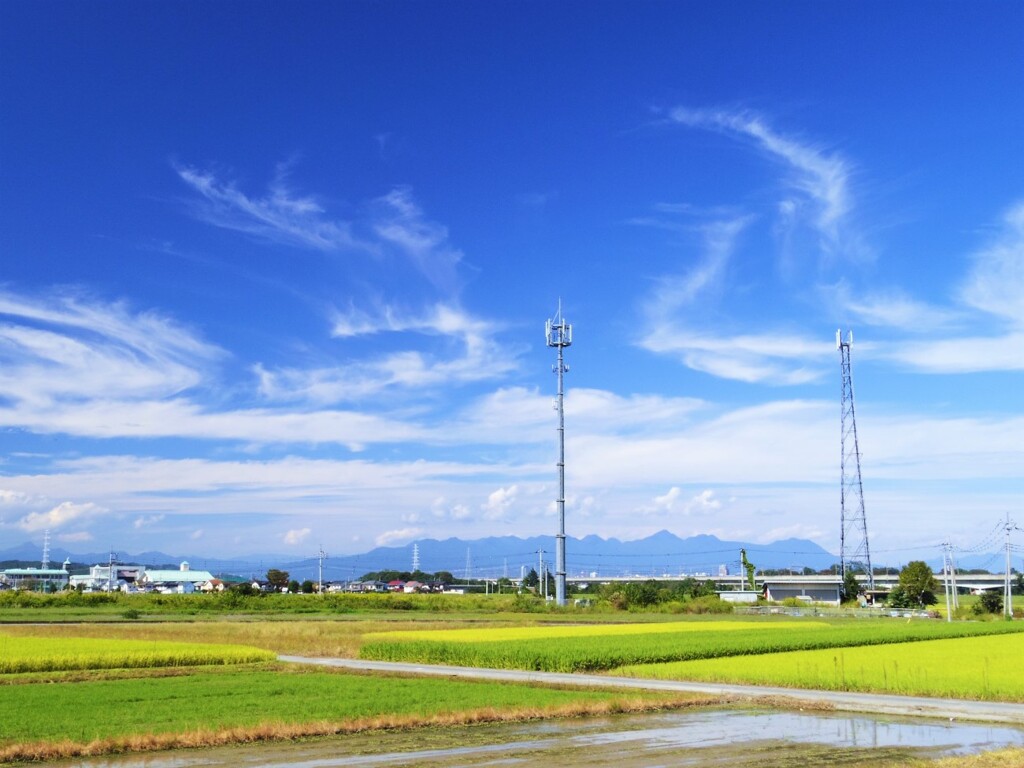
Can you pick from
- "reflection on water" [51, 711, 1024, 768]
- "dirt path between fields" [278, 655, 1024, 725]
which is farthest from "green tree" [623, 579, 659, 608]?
"reflection on water" [51, 711, 1024, 768]

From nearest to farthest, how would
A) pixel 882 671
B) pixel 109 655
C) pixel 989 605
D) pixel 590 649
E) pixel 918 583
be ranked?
pixel 882 671
pixel 109 655
pixel 590 649
pixel 989 605
pixel 918 583

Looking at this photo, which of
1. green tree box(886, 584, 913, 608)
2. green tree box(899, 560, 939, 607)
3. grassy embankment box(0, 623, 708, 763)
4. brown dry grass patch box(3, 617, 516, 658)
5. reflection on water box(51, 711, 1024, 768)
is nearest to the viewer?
reflection on water box(51, 711, 1024, 768)

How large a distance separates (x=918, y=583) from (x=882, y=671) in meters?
117

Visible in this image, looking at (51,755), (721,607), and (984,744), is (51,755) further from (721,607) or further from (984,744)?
(721,607)

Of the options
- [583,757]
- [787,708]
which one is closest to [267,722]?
[583,757]

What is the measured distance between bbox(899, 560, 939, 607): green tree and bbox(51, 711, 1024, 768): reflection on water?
12390 centimetres

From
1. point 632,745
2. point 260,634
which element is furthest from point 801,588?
point 632,745

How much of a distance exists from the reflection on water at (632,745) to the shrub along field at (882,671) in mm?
6602

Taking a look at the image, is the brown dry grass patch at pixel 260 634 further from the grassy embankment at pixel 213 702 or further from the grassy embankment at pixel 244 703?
the grassy embankment at pixel 213 702

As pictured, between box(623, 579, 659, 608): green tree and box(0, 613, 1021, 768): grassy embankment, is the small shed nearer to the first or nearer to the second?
box(623, 579, 659, 608): green tree

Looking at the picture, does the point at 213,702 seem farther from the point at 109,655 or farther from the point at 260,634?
the point at 260,634

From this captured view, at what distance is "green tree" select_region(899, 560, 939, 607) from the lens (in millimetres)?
139913

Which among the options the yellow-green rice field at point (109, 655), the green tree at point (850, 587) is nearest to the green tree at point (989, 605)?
the green tree at point (850, 587)

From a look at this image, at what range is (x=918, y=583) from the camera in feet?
468
